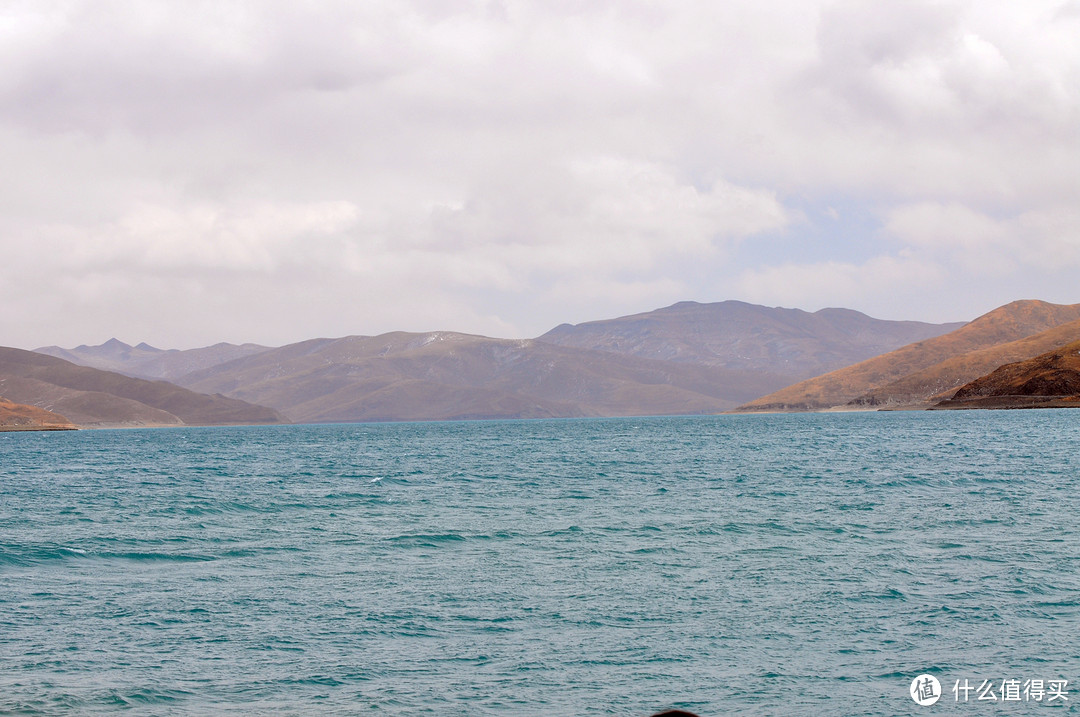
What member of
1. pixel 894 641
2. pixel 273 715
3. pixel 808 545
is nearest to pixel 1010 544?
pixel 808 545

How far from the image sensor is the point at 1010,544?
32.3 metres

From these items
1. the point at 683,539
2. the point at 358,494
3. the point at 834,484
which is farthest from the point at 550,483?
the point at 683,539

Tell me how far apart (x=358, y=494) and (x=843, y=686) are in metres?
43.6

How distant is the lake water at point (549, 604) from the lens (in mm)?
17859

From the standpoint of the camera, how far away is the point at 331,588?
88.9 feet

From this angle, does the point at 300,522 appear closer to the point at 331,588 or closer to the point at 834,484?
the point at 331,588

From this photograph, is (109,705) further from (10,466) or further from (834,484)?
(10,466)

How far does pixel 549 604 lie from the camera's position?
24.7 metres

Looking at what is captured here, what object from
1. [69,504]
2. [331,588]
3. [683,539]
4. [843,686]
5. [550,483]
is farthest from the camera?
[550,483]

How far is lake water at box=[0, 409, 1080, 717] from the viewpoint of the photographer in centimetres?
1786

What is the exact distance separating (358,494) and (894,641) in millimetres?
41993

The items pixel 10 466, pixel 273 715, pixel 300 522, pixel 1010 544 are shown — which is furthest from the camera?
pixel 10 466

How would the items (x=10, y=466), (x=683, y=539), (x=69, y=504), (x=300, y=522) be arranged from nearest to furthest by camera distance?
(x=683, y=539), (x=300, y=522), (x=69, y=504), (x=10, y=466)

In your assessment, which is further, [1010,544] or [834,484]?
[834,484]
